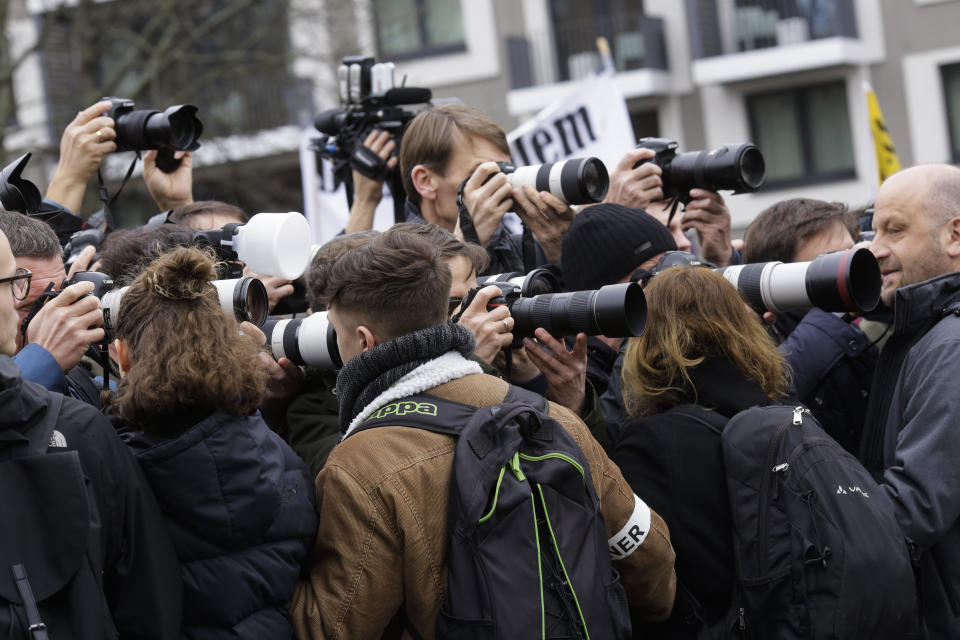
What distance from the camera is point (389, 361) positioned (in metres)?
2.68

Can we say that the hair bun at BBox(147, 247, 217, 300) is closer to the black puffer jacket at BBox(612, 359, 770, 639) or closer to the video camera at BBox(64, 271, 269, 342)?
the video camera at BBox(64, 271, 269, 342)

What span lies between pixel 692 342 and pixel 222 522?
1.30 metres

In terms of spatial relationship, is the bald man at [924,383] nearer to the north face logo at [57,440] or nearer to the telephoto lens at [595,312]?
the telephoto lens at [595,312]

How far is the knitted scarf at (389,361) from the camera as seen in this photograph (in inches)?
105

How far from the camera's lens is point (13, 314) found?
8.11 feet

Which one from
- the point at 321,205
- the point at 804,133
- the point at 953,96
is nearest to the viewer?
the point at 321,205

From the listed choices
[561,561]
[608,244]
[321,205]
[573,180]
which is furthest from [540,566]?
[321,205]

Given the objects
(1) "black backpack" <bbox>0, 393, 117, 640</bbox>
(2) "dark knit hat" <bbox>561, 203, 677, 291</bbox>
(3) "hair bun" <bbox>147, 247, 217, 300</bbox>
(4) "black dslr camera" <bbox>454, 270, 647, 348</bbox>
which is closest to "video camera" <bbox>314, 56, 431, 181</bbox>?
(2) "dark knit hat" <bbox>561, 203, 677, 291</bbox>

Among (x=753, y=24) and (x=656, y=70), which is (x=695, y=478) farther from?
(x=753, y=24)

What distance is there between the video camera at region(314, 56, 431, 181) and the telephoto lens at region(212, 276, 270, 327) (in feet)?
6.22

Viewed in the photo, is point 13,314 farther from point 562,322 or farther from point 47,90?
point 47,90

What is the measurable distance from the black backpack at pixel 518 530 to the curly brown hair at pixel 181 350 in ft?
1.03

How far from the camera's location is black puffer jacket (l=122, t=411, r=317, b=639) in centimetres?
248

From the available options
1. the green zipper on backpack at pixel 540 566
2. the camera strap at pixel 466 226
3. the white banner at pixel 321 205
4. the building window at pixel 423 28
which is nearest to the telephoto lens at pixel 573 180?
the camera strap at pixel 466 226
